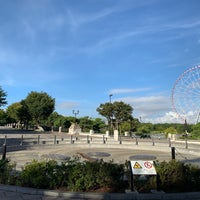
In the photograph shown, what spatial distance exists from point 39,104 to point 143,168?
5464cm

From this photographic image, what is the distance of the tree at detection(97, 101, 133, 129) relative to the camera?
175 feet

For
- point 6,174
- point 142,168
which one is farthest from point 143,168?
point 6,174

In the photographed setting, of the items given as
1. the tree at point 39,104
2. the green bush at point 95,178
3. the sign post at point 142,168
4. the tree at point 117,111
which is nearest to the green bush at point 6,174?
the green bush at point 95,178

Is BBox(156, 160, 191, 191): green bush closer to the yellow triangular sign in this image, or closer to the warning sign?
the warning sign

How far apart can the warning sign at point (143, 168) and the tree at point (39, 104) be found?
5393 centimetres

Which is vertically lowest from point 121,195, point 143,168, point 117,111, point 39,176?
point 121,195

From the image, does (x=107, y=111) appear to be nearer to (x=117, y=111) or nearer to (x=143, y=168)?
(x=117, y=111)

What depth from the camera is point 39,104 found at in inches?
2293

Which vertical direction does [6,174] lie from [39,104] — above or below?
below

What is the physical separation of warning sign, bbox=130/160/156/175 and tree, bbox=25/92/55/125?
53926 millimetres

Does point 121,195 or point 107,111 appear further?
point 107,111

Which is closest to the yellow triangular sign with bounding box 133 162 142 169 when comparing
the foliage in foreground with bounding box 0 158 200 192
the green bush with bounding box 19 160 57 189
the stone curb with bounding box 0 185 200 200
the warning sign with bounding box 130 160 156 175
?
the warning sign with bounding box 130 160 156 175

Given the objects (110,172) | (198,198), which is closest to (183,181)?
(198,198)

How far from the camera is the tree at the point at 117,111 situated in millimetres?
53344
